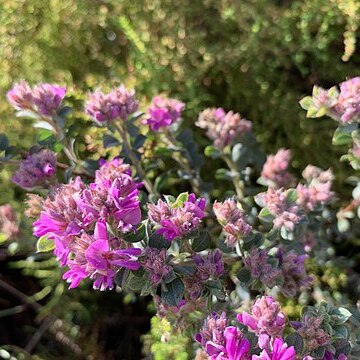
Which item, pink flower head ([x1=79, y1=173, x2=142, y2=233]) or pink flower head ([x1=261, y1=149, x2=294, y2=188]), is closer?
pink flower head ([x1=79, y1=173, x2=142, y2=233])

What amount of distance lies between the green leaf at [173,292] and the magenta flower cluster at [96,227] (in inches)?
2.3

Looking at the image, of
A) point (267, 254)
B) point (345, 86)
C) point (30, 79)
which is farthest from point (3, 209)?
point (345, 86)

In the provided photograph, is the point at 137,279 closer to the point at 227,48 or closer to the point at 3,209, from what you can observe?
the point at 3,209

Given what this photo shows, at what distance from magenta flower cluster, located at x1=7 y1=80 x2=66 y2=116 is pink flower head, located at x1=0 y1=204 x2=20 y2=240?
254 millimetres

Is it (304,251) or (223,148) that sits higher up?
(223,148)

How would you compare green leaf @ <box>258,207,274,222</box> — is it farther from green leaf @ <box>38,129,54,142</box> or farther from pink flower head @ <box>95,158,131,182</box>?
green leaf @ <box>38,129,54,142</box>

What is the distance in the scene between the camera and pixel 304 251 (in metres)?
1.05

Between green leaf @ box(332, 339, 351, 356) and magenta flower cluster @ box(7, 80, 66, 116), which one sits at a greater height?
magenta flower cluster @ box(7, 80, 66, 116)

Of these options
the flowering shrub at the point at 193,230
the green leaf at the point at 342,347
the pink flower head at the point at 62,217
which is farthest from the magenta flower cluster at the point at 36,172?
the green leaf at the point at 342,347

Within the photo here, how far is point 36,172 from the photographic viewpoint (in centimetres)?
95

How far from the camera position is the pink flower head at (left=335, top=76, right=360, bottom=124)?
907 millimetres

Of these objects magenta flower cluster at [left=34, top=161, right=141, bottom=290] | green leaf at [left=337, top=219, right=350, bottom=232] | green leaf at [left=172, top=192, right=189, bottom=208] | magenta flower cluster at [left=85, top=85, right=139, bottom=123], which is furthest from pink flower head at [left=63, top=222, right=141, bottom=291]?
green leaf at [left=337, top=219, right=350, bottom=232]

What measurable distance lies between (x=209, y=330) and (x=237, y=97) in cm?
87

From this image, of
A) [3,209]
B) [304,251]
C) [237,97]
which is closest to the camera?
[304,251]
